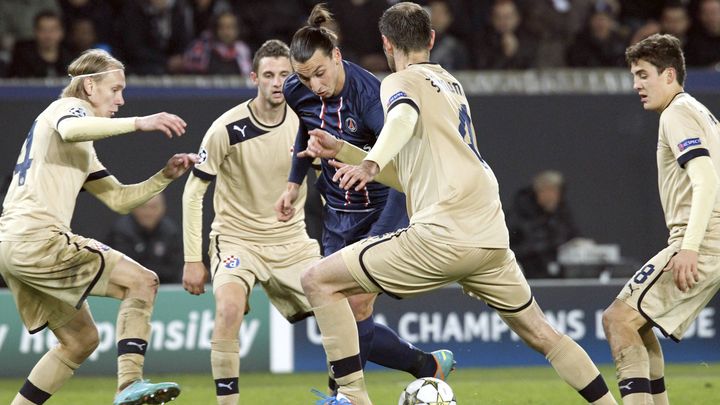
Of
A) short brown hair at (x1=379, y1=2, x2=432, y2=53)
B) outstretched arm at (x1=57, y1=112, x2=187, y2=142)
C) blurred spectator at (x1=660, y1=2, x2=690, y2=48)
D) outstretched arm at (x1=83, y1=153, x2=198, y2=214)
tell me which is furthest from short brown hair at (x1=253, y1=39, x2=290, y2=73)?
blurred spectator at (x1=660, y1=2, x2=690, y2=48)

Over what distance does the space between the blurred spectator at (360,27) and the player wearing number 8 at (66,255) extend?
19.7 ft

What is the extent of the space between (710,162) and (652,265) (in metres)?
0.65

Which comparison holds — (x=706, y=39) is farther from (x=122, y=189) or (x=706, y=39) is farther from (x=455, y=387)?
(x=122, y=189)

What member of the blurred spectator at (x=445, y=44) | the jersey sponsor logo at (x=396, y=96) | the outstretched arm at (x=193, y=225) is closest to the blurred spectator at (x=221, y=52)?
the blurred spectator at (x=445, y=44)

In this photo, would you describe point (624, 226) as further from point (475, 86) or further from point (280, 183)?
point (280, 183)

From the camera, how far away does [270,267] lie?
775cm

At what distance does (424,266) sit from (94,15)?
7.87m

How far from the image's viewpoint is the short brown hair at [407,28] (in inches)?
241

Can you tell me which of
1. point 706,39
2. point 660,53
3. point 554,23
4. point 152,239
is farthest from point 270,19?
point 660,53

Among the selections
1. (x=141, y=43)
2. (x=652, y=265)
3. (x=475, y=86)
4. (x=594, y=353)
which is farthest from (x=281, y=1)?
(x=652, y=265)

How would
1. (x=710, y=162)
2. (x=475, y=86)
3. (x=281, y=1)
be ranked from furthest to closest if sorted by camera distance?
(x=281, y=1) < (x=475, y=86) < (x=710, y=162)

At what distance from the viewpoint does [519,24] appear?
1349 centimetres

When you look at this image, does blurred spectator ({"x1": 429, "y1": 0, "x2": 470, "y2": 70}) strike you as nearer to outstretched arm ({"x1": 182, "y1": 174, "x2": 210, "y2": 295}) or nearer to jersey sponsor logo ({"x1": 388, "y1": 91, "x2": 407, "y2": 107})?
outstretched arm ({"x1": 182, "y1": 174, "x2": 210, "y2": 295})

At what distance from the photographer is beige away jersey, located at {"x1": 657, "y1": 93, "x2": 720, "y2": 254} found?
627 cm
